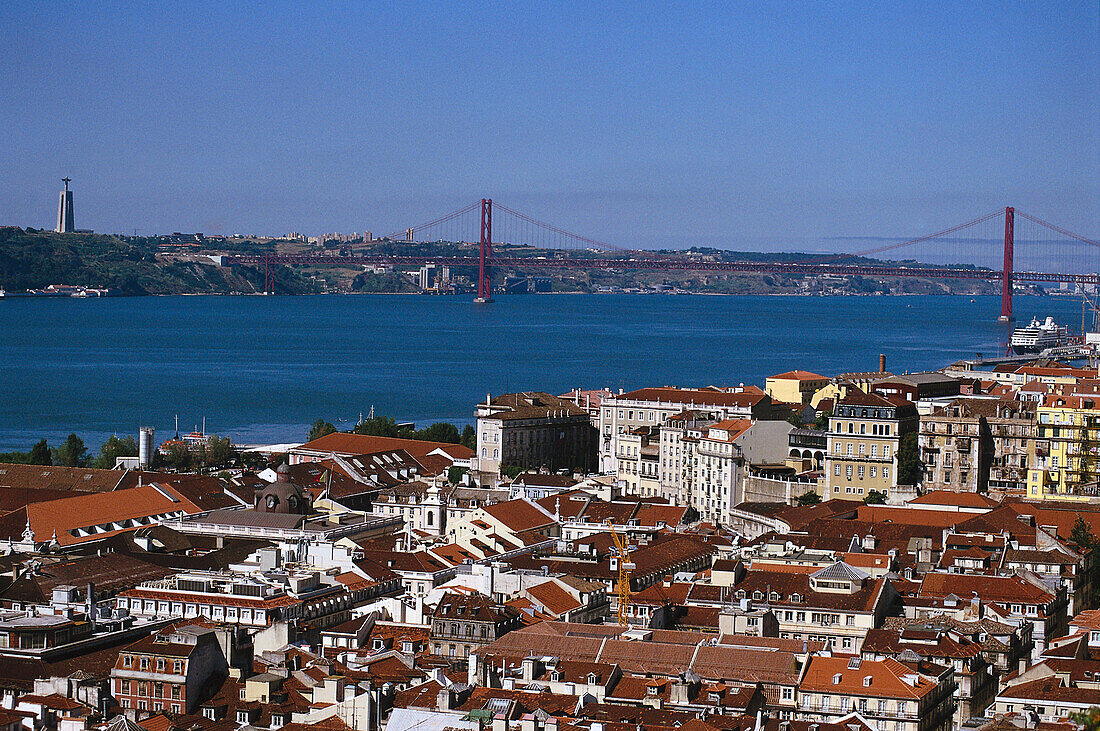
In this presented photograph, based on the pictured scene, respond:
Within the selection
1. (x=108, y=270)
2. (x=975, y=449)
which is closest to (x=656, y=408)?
(x=975, y=449)

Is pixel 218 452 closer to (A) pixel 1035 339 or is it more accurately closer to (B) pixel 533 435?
(B) pixel 533 435

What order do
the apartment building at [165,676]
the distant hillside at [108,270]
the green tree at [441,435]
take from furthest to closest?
1. the distant hillside at [108,270]
2. the green tree at [441,435]
3. the apartment building at [165,676]

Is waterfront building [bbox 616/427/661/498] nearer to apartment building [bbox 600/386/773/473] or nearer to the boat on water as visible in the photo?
apartment building [bbox 600/386/773/473]

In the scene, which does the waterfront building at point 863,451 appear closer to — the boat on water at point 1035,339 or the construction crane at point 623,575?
the construction crane at point 623,575

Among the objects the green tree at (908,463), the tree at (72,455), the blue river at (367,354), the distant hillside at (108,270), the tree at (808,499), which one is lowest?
the blue river at (367,354)

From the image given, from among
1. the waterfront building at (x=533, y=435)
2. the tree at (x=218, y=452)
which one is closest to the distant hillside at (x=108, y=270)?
the tree at (x=218, y=452)

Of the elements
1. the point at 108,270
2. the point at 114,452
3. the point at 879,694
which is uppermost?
the point at 108,270

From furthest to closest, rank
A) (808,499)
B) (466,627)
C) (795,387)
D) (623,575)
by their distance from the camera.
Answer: (795,387)
(808,499)
(623,575)
(466,627)


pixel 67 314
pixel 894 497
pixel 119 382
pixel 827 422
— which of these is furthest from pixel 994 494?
pixel 67 314
